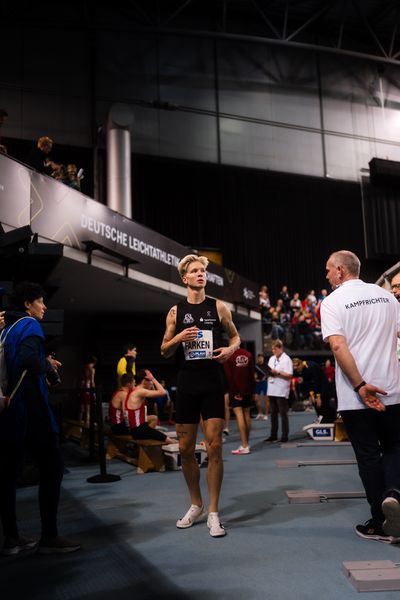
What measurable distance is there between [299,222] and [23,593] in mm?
19039

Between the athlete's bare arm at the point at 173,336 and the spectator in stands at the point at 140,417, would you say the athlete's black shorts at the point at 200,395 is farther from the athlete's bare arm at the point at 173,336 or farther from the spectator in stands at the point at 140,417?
the spectator in stands at the point at 140,417

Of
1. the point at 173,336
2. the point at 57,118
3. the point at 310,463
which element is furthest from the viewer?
the point at 57,118

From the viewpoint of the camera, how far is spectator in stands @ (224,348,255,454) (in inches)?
273

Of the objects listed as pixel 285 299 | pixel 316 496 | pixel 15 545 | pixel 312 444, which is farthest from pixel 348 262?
pixel 285 299

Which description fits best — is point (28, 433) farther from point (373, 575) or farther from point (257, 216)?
point (257, 216)

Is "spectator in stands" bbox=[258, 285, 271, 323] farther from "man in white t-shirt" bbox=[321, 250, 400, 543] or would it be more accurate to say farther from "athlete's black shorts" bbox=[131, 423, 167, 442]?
"man in white t-shirt" bbox=[321, 250, 400, 543]

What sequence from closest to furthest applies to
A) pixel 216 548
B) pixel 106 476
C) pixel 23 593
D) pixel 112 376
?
pixel 23 593
pixel 216 548
pixel 106 476
pixel 112 376

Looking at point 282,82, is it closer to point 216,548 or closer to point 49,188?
point 49,188

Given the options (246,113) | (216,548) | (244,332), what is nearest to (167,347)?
(216,548)

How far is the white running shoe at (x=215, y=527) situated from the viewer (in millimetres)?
3090

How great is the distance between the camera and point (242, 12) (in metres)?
18.3

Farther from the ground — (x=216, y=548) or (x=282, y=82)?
(x=282, y=82)

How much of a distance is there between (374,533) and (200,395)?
1303 millimetres

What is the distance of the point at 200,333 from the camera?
3354 millimetres
